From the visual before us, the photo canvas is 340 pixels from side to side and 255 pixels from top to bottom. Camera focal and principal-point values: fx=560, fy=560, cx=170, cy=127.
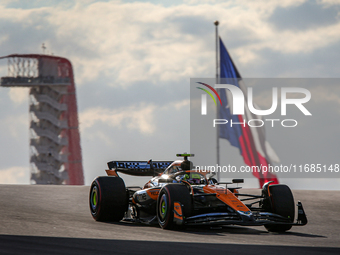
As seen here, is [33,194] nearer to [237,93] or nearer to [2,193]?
[2,193]

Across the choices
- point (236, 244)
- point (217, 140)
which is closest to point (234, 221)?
point (236, 244)

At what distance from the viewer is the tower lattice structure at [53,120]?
62.8 metres

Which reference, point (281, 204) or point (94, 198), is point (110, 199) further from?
point (281, 204)

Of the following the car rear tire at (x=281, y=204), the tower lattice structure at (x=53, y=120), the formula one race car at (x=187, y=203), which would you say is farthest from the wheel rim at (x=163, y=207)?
the tower lattice structure at (x=53, y=120)

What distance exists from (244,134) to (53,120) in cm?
3985

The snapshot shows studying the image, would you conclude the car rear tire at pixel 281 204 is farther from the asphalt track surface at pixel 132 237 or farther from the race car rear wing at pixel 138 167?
the race car rear wing at pixel 138 167

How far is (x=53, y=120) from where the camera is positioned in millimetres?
62969

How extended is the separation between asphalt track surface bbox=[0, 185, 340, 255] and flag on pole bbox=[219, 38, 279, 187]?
9406 mm

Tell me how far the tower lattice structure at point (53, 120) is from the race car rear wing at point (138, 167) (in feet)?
159

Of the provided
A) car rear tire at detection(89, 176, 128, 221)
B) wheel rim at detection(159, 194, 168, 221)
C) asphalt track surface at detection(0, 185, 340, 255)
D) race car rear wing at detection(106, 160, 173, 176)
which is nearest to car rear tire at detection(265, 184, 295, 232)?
asphalt track surface at detection(0, 185, 340, 255)

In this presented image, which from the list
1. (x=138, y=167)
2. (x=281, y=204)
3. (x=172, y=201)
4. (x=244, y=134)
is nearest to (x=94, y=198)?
(x=138, y=167)

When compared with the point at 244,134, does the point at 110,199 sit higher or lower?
lower

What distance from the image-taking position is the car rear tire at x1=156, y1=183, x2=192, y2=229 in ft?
37.7

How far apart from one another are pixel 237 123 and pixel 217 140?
1276 millimetres
